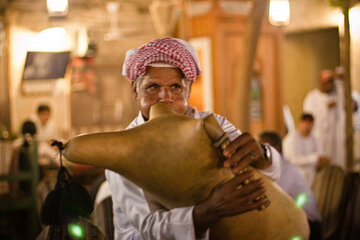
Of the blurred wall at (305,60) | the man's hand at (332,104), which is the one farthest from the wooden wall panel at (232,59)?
the blurred wall at (305,60)

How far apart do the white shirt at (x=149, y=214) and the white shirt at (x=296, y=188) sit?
5.77ft

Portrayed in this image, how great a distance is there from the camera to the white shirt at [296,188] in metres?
3.08

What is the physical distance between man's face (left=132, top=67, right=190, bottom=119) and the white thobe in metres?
6.13

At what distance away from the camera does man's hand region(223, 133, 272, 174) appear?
105 cm

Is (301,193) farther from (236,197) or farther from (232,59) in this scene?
(232,59)

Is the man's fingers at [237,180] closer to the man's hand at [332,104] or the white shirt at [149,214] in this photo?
the white shirt at [149,214]

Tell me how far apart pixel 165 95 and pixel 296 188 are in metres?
2.20

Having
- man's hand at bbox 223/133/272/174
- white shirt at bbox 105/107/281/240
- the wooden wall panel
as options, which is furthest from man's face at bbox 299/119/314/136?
man's hand at bbox 223/133/272/174

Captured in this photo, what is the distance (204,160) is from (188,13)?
6.28 m

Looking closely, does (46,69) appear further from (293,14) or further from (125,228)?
(125,228)

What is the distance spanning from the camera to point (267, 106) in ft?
25.6

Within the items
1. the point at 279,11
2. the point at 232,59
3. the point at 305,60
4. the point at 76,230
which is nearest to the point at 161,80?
the point at 76,230

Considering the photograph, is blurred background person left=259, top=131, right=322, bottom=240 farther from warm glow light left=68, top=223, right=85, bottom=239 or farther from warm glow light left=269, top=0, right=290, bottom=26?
warm glow light left=269, top=0, right=290, bottom=26

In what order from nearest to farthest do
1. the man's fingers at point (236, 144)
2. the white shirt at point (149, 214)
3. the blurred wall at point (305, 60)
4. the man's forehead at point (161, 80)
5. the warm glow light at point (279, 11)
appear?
the man's fingers at point (236, 144)
the white shirt at point (149, 214)
the man's forehead at point (161, 80)
the warm glow light at point (279, 11)
the blurred wall at point (305, 60)
